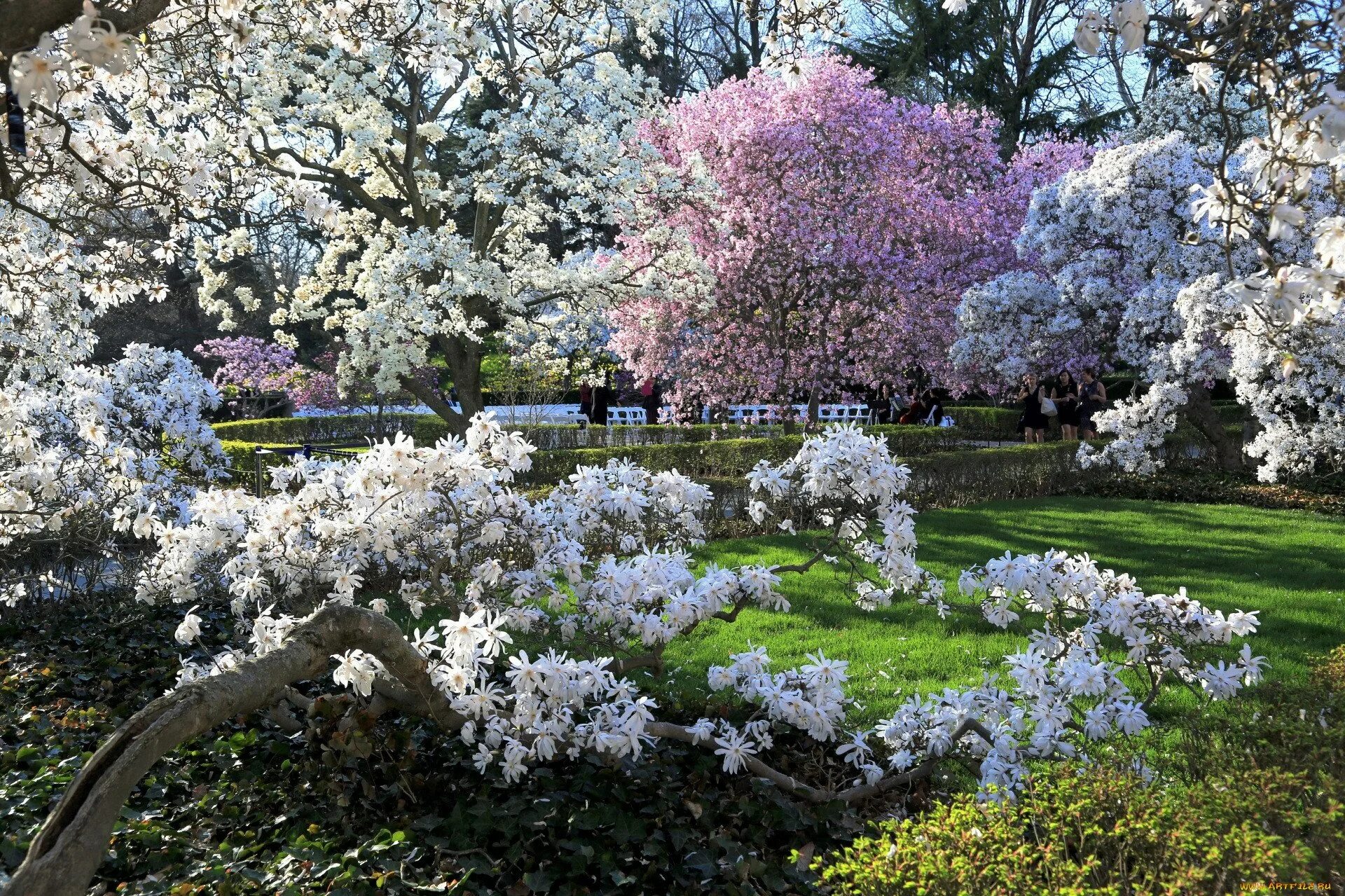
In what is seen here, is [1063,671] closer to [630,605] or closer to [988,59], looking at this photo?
[630,605]

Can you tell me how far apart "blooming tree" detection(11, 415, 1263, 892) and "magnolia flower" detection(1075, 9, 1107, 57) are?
1.85 metres

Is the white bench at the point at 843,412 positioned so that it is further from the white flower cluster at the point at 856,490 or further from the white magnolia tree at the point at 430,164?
the white flower cluster at the point at 856,490

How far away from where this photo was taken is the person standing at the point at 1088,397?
16.2 meters

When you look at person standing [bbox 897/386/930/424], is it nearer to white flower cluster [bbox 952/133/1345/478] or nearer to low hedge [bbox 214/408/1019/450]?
low hedge [bbox 214/408/1019/450]

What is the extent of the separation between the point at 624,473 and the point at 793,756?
1559mm

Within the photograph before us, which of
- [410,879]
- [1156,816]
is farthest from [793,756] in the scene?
[1156,816]

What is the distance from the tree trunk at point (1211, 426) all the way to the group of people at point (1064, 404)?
77.9 inches

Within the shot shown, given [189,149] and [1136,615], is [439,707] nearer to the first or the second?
[1136,615]

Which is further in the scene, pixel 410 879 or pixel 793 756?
pixel 793 756

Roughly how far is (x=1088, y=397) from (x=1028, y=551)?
8.37 meters

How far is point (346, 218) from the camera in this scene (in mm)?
12172

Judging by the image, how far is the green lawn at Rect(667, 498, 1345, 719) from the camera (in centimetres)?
584

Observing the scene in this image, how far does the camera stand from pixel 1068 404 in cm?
1617

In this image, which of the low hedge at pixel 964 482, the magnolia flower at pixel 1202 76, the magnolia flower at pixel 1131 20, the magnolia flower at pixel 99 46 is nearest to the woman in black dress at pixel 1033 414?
the low hedge at pixel 964 482
